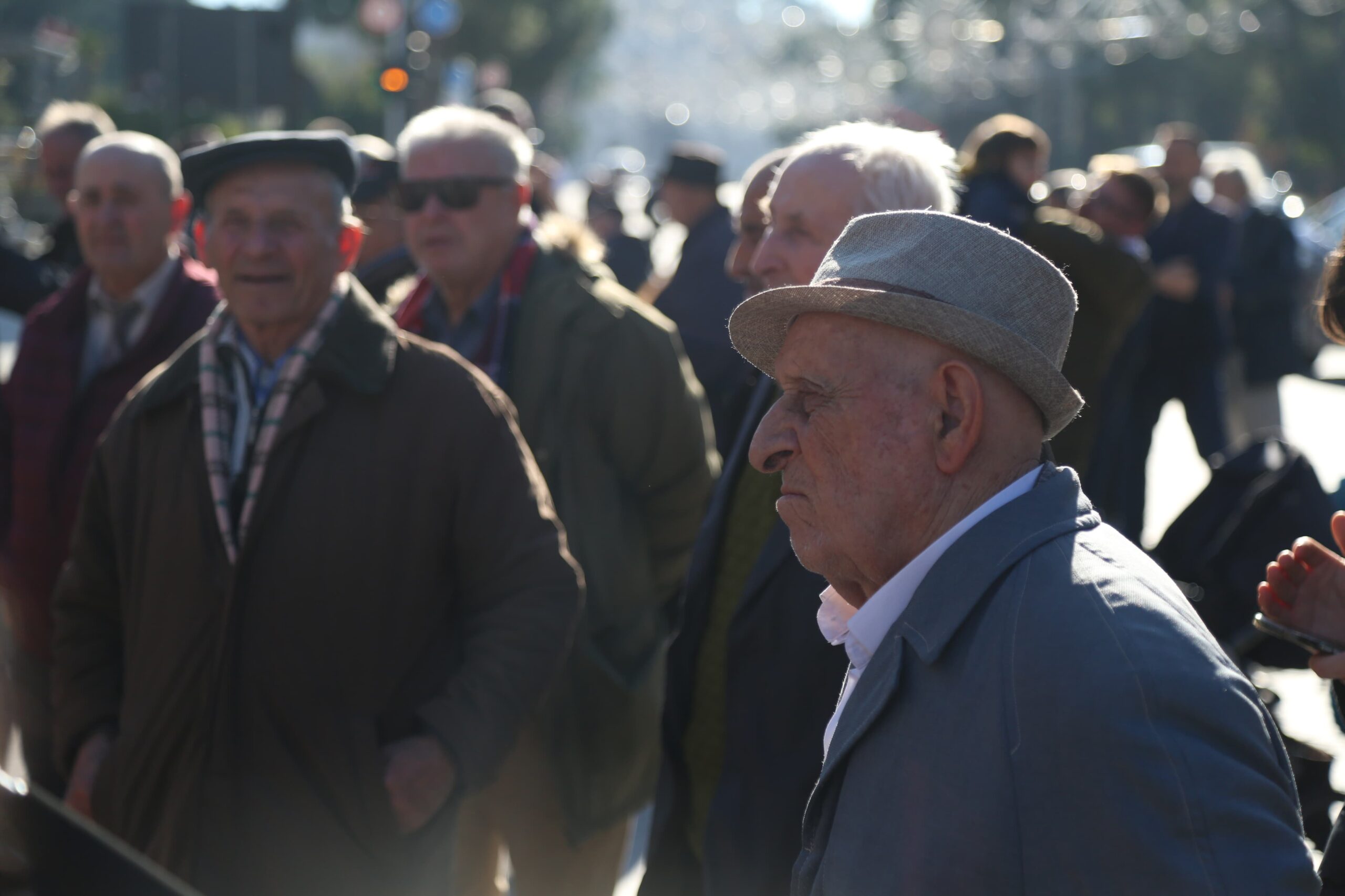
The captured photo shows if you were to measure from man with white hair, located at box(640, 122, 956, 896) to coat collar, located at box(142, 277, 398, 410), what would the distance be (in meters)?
0.77

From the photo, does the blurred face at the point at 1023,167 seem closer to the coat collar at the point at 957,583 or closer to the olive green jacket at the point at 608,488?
the olive green jacket at the point at 608,488

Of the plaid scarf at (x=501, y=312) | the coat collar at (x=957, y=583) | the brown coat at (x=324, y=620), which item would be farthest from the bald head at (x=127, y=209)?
the coat collar at (x=957, y=583)

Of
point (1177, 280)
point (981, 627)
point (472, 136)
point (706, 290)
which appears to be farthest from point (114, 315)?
point (1177, 280)

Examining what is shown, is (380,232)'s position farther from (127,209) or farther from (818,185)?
(818,185)

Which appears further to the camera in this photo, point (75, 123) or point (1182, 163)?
point (1182, 163)

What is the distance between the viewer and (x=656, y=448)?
4.13 meters

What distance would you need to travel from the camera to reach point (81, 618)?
335 centimetres

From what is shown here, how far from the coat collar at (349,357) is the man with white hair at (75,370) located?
1012mm

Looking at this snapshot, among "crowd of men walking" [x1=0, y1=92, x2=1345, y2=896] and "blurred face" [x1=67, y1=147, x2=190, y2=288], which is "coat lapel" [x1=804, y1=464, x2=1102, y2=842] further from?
"blurred face" [x1=67, y1=147, x2=190, y2=288]

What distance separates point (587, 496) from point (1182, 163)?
607 centimetres

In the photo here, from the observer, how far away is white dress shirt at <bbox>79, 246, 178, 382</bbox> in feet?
14.6

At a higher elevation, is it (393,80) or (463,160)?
(463,160)

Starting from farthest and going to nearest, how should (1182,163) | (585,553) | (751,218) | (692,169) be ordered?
(1182,163) → (692,169) → (585,553) → (751,218)

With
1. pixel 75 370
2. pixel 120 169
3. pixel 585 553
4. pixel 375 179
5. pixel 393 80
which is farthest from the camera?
pixel 393 80
